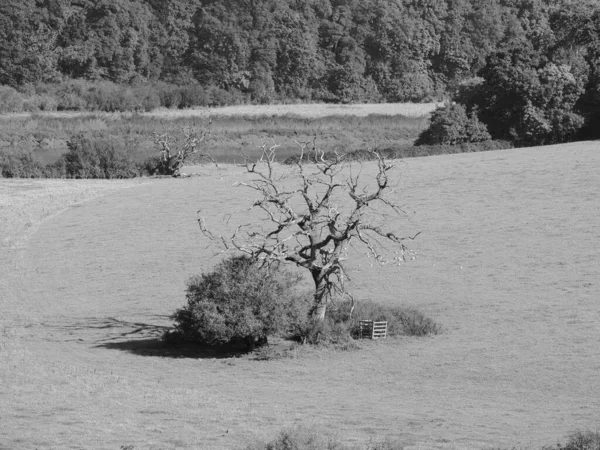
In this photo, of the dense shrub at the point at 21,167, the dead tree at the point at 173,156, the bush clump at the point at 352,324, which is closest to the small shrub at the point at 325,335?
the bush clump at the point at 352,324

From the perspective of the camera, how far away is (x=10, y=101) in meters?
78.4

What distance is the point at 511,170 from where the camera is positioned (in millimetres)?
43406

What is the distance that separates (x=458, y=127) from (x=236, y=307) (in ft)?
110

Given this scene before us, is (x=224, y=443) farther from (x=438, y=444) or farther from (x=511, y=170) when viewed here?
(x=511, y=170)

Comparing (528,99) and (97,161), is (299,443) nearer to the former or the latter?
(97,161)

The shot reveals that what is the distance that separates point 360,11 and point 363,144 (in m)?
44.9

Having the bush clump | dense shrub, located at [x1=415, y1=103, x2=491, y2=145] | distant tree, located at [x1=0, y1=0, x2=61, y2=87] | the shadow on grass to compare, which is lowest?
the shadow on grass

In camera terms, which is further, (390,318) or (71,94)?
(71,94)

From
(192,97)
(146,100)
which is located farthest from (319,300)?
(192,97)

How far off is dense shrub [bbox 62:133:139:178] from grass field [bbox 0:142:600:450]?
11.1 meters

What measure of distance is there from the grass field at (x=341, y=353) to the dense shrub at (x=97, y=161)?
11091mm

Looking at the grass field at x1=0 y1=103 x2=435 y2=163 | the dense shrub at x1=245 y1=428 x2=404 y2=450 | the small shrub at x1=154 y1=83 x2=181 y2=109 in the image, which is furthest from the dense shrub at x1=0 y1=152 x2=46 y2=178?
the dense shrub at x1=245 y1=428 x2=404 y2=450

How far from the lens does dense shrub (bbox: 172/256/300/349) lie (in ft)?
71.7

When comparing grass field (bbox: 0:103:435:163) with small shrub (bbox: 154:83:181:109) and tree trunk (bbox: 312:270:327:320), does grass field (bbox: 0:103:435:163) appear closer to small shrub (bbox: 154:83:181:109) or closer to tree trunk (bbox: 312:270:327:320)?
small shrub (bbox: 154:83:181:109)
